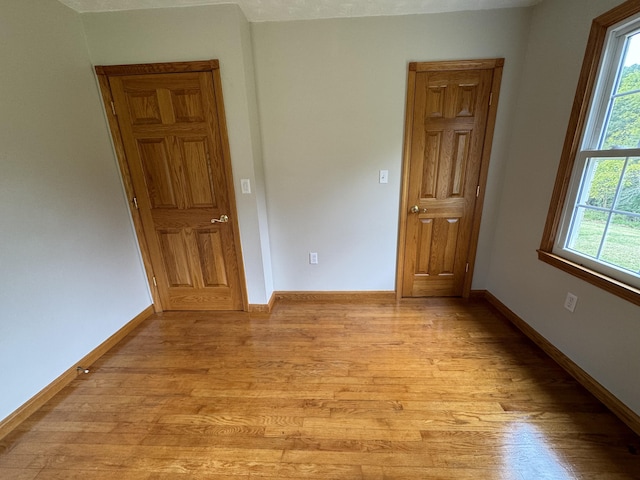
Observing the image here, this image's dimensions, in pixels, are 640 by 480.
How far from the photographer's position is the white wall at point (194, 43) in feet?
5.82

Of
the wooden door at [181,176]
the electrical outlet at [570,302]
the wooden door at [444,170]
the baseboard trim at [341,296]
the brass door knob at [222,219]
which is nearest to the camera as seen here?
the electrical outlet at [570,302]

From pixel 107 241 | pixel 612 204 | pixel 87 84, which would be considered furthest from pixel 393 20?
pixel 107 241

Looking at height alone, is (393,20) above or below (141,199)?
above

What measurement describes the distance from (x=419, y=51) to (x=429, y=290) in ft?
6.88

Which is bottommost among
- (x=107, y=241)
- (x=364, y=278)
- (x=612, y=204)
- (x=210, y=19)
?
(x=364, y=278)

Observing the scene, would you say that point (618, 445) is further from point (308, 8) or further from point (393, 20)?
point (308, 8)

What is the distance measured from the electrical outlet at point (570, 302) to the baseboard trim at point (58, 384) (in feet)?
11.0

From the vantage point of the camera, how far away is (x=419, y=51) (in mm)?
1973

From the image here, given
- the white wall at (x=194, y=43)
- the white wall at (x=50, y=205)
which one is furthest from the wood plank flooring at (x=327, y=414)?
the white wall at (x=194, y=43)

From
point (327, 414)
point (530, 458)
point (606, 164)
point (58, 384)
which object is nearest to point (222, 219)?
point (58, 384)

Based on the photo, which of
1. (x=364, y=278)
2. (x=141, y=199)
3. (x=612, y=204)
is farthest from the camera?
(x=364, y=278)

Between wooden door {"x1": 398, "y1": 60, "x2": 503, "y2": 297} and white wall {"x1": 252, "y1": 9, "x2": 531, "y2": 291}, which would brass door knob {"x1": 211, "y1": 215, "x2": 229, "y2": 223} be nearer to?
white wall {"x1": 252, "y1": 9, "x2": 531, "y2": 291}

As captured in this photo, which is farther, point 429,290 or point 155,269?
point 429,290

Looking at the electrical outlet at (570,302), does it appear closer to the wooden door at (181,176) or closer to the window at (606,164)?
the window at (606,164)
